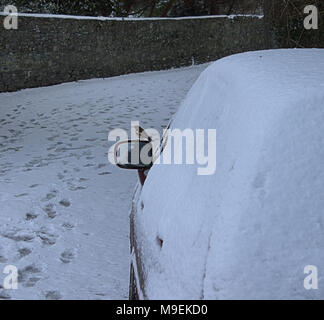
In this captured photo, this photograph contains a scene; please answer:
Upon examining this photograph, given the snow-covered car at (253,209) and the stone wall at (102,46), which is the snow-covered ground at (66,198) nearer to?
the snow-covered car at (253,209)

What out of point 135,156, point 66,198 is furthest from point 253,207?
point 66,198

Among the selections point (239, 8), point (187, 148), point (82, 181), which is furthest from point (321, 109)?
point (239, 8)

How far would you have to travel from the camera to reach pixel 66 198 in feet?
17.1

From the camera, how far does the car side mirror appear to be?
2.73 m

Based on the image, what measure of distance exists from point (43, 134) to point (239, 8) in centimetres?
2120

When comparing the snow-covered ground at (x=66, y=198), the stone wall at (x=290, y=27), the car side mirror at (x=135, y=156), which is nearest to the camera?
the car side mirror at (x=135, y=156)

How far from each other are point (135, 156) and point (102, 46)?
13.6 meters

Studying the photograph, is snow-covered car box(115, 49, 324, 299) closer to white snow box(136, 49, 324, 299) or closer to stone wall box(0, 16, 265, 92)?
white snow box(136, 49, 324, 299)

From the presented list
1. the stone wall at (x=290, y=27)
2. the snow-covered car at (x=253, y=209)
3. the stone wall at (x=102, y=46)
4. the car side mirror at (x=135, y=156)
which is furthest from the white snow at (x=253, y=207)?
the stone wall at (x=102, y=46)

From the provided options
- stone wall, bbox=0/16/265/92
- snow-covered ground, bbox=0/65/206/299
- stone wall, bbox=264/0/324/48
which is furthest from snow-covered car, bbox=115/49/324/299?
stone wall, bbox=0/16/265/92

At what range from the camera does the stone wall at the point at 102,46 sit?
1367cm

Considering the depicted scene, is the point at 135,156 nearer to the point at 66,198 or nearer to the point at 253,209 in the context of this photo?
the point at 253,209

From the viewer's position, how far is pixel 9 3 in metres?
16.3

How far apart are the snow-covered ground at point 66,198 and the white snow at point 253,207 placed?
5.92 feet
